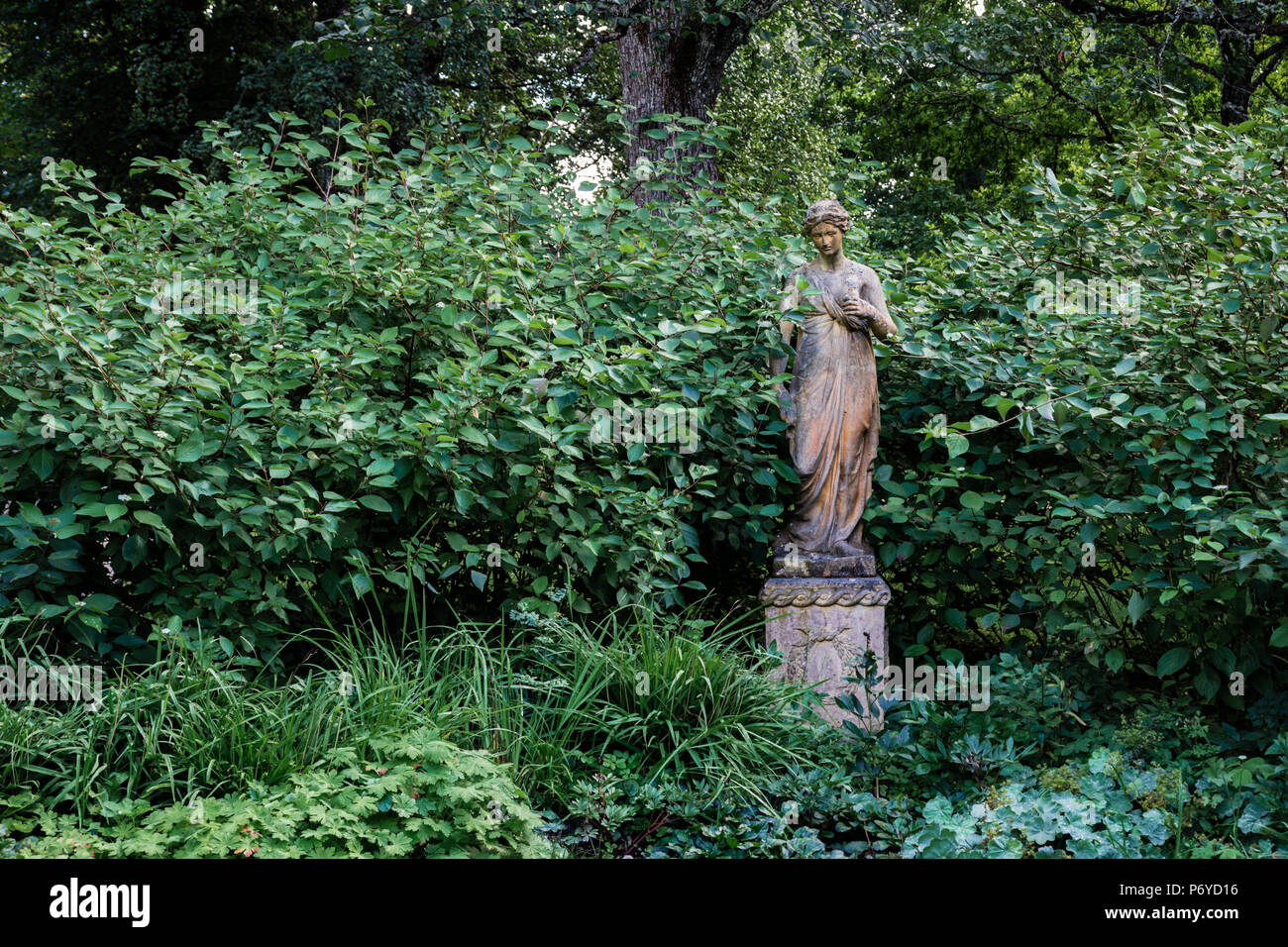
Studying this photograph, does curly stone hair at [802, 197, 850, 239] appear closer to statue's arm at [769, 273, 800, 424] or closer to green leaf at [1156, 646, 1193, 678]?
statue's arm at [769, 273, 800, 424]

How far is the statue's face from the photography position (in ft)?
19.1

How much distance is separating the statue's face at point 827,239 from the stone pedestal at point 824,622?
5.72 ft

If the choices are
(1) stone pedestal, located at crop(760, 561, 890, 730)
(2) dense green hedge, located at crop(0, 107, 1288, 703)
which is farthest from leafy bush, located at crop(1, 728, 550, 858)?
(1) stone pedestal, located at crop(760, 561, 890, 730)

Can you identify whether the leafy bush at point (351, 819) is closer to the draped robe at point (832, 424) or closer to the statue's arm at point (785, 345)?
the draped robe at point (832, 424)

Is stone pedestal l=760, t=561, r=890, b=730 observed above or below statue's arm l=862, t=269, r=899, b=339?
below

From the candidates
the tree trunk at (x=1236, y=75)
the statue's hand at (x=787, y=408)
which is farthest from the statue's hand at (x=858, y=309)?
the tree trunk at (x=1236, y=75)

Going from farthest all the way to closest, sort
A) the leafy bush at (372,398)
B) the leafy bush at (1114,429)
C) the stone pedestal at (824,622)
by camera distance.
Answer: the stone pedestal at (824,622) < the leafy bush at (1114,429) < the leafy bush at (372,398)

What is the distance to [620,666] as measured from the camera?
4598 mm

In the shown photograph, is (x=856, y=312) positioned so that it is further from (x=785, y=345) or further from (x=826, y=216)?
(x=826, y=216)

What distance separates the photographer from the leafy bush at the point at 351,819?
339 cm

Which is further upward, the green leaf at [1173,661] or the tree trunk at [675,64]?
the tree trunk at [675,64]

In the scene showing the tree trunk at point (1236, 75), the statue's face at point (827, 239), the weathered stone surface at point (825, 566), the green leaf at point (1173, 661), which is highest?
the tree trunk at point (1236, 75)

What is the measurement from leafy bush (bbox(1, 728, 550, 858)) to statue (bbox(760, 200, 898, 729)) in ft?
7.36

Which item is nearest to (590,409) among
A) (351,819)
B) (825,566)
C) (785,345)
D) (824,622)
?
(785,345)
